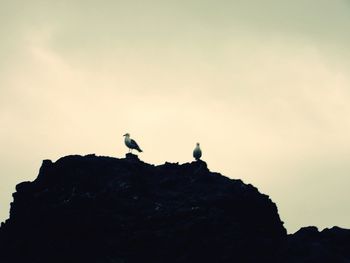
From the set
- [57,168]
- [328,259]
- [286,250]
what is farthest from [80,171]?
[328,259]

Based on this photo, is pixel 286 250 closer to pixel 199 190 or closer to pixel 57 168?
pixel 199 190

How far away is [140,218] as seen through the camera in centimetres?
4847

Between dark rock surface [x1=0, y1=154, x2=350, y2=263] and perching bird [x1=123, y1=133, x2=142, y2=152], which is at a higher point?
perching bird [x1=123, y1=133, x2=142, y2=152]

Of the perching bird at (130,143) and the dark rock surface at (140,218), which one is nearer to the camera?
the dark rock surface at (140,218)

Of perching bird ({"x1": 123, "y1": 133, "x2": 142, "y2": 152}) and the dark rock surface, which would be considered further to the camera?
perching bird ({"x1": 123, "y1": 133, "x2": 142, "y2": 152})

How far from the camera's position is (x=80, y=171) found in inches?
2012

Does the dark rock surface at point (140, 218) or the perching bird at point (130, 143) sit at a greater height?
the perching bird at point (130, 143)

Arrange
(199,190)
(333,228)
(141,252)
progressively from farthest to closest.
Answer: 1. (333,228)
2. (199,190)
3. (141,252)

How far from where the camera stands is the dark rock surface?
157 ft

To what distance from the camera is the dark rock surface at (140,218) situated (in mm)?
47906

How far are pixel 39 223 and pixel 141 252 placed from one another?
8071 mm

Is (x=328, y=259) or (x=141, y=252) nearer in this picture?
(x=141, y=252)

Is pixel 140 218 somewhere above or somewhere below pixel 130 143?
below

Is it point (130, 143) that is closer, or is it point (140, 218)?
point (140, 218)
